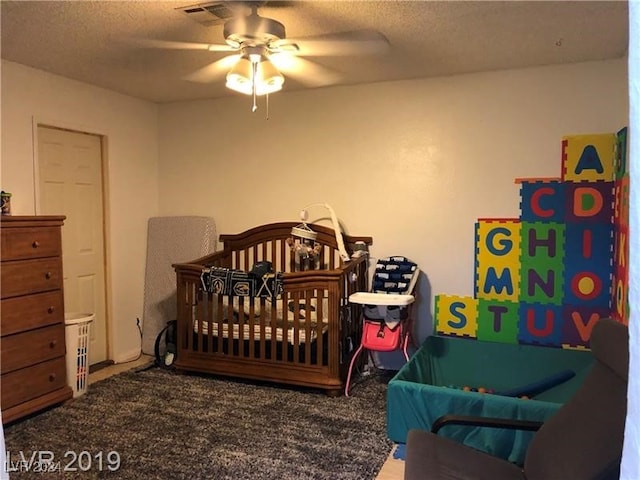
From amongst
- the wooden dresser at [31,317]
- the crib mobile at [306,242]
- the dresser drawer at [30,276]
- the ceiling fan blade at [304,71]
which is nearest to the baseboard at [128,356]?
the wooden dresser at [31,317]

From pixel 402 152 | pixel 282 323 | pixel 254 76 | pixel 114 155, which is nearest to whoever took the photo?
pixel 254 76

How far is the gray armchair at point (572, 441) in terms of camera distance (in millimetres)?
1606

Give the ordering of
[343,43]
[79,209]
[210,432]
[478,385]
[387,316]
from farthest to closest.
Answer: [79,209]
[387,316]
[478,385]
[210,432]
[343,43]

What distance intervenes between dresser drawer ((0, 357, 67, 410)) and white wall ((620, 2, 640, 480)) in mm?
3223

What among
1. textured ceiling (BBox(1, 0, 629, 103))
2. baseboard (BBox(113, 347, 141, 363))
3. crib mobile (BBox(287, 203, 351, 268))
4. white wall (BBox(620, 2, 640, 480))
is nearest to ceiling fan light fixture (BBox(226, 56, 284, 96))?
textured ceiling (BBox(1, 0, 629, 103))

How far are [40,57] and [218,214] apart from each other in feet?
6.12

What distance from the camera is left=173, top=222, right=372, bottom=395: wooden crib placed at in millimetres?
3498

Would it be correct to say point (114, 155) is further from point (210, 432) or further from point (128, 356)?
point (210, 432)

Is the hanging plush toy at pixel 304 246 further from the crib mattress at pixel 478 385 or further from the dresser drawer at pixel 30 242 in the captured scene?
the dresser drawer at pixel 30 242

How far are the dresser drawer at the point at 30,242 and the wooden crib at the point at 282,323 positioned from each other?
3.02ft

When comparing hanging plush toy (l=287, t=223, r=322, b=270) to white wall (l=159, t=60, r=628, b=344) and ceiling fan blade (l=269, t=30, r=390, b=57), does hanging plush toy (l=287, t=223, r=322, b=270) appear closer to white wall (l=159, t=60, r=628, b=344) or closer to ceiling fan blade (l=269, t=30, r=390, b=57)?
white wall (l=159, t=60, r=628, b=344)

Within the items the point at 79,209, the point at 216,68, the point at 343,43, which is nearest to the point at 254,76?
the point at 216,68

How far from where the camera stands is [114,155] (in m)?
4.27

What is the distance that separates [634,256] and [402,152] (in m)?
3.34
